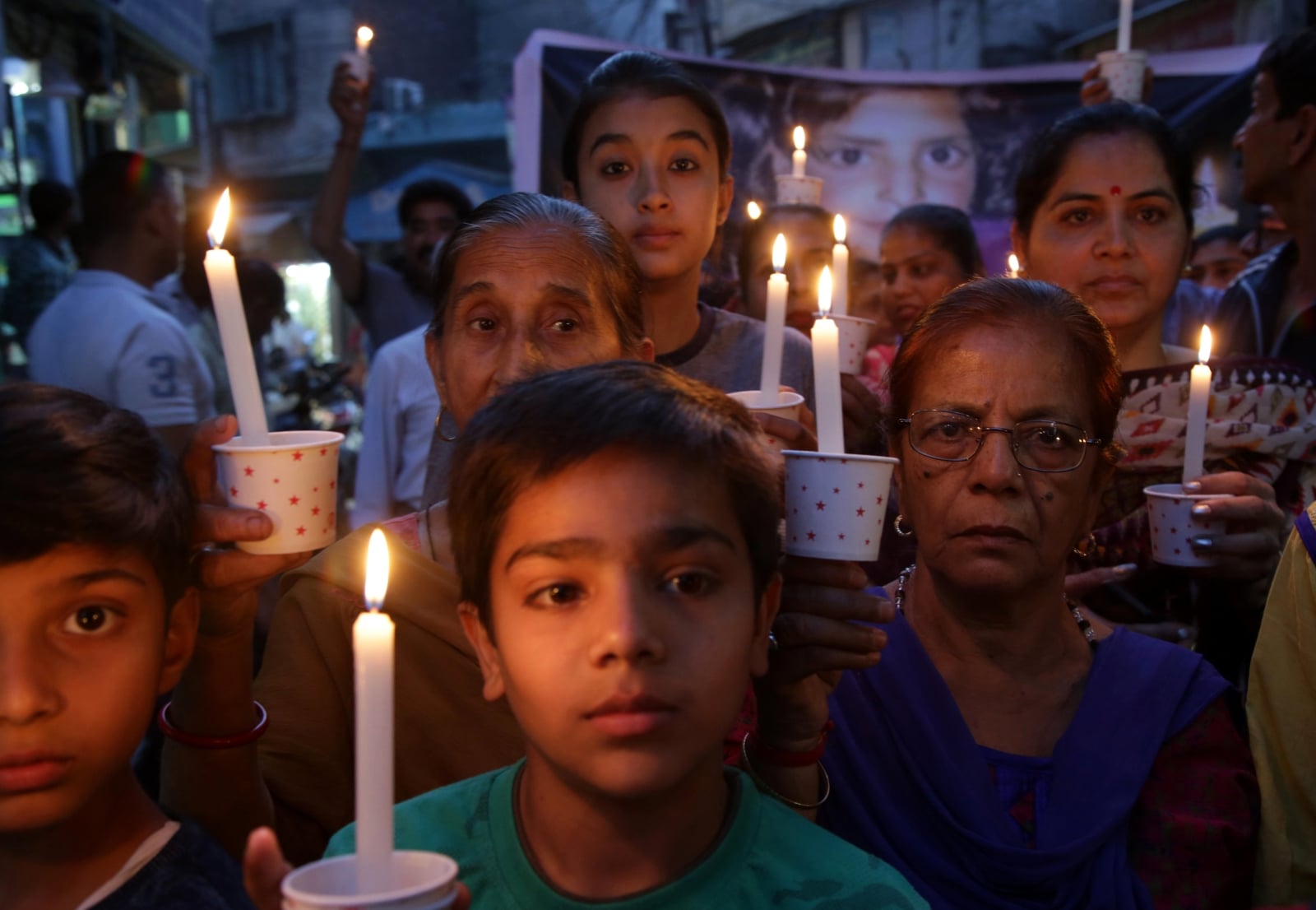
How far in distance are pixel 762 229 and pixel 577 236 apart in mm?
2158

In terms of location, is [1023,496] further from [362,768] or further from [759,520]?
[362,768]

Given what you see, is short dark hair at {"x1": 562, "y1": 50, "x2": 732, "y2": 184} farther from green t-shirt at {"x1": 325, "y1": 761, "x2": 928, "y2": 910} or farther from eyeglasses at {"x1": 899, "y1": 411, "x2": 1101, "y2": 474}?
green t-shirt at {"x1": 325, "y1": 761, "x2": 928, "y2": 910}

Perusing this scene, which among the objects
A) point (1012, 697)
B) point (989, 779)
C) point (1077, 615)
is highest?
point (1077, 615)

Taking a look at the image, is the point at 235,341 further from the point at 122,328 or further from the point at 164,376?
the point at 122,328

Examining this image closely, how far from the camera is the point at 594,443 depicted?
1.60 metres

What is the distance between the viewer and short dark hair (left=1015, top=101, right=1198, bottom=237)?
3.26 m

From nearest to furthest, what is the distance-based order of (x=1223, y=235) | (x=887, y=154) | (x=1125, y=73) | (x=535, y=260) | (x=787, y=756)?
(x=787, y=756) → (x=535, y=260) → (x=1125, y=73) → (x=887, y=154) → (x=1223, y=235)

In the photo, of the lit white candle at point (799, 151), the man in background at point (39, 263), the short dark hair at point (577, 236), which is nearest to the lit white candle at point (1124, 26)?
the lit white candle at point (799, 151)

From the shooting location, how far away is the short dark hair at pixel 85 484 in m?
1.65

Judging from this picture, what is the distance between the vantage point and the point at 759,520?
67.9 inches

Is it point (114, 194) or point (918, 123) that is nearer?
point (114, 194)

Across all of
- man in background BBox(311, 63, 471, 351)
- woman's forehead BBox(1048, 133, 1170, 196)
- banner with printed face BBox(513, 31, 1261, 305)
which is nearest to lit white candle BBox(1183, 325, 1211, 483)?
woman's forehead BBox(1048, 133, 1170, 196)

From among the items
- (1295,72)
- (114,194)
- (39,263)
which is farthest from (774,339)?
(39,263)

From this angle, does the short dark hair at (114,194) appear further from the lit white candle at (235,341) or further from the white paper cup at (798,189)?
the lit white candle at (235,341)
